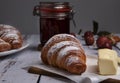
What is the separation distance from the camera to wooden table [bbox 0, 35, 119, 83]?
2.07 feet

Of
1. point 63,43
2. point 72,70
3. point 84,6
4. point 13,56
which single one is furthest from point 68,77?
point 84,6

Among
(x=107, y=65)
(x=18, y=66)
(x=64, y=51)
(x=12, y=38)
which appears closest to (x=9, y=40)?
(x=12, y=38)

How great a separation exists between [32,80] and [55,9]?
36 cm

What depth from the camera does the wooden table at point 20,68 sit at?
0.63 m

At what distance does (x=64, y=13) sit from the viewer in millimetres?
946

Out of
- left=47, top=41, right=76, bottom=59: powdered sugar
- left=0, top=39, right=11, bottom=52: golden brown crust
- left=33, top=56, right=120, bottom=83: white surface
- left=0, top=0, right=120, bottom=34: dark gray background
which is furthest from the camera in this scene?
left=0, top=0, right=120, bottom=34: dark gray background

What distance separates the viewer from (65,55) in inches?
26.1

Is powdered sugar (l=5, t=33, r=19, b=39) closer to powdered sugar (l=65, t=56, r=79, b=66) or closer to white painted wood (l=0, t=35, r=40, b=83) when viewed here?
white painted wood (l=0, t=35, r=40, b=83)

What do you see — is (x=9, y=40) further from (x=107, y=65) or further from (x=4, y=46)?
(x=107, y=65)

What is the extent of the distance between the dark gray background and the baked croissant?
1.10m

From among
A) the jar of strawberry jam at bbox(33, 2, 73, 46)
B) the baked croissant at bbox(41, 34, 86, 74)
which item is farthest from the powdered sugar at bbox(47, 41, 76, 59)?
the jar of strawberry jam at bbox(33, 2, 73, 46)

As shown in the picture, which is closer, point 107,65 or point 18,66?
point 107,65

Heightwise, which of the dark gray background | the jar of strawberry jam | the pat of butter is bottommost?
the dark gray background

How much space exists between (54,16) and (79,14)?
0.94 m
